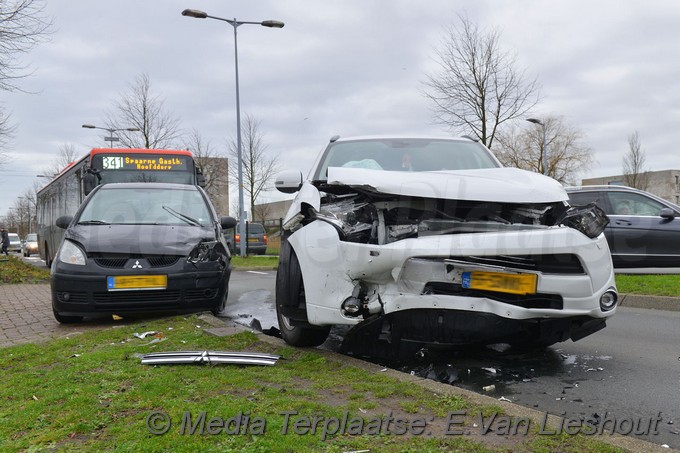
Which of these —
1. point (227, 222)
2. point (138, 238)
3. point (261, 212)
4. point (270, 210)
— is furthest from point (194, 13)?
point (270, 210)

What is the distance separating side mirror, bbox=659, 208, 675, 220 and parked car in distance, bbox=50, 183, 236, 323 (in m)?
7.64

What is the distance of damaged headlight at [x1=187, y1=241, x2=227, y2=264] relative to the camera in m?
6.11

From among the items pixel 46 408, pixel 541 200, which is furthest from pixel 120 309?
pixel 541 200

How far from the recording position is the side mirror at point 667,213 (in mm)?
9669

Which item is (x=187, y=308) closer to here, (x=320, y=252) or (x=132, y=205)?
(x=132, y=205)

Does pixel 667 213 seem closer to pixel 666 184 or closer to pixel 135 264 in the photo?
pixel 135 264

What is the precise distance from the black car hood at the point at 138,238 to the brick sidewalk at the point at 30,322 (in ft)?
2.93

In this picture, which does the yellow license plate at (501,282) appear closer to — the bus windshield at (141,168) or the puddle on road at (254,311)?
the puddle on road at (254,311)

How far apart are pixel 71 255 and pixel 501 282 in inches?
176

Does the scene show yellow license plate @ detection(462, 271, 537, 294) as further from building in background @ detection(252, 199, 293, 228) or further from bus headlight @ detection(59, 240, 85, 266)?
building in background @ detection(252, 199, 293, 228)

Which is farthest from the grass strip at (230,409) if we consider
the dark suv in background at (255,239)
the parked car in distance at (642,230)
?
the dark suv in background at (255,239)

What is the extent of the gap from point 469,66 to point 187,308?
15.0 metres

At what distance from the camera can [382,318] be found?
3.82 meters

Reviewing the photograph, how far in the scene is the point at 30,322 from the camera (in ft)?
21.2
